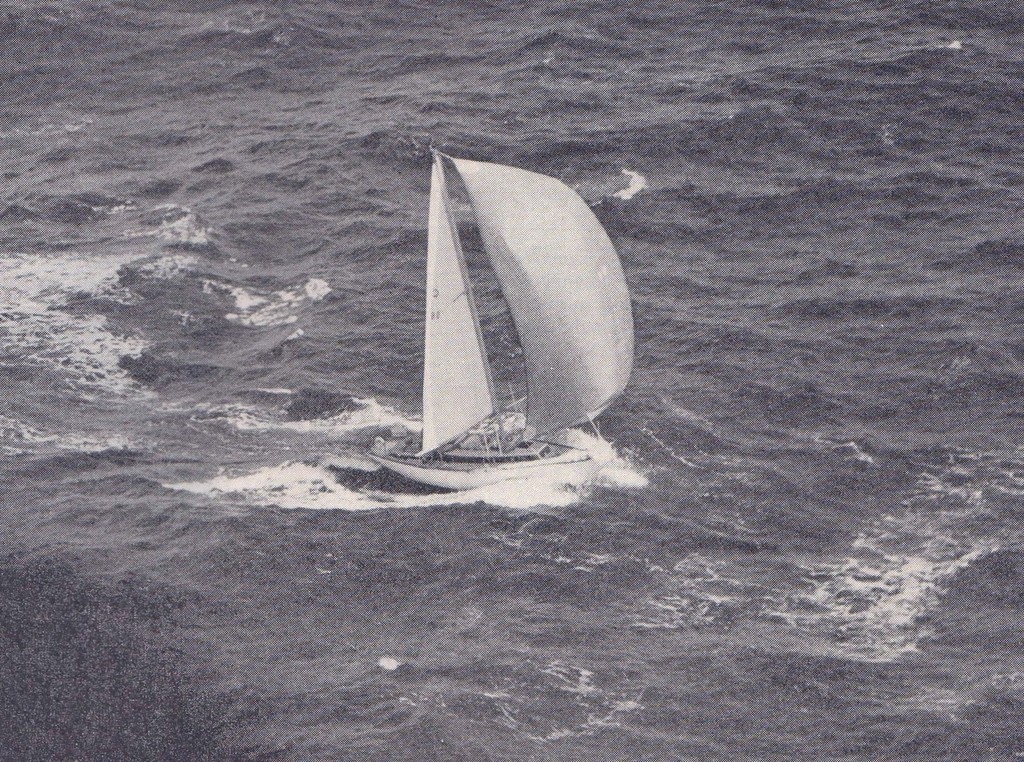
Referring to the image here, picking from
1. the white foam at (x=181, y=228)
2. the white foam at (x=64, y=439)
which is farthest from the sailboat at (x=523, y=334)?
the white foam at (x=181, y=228)

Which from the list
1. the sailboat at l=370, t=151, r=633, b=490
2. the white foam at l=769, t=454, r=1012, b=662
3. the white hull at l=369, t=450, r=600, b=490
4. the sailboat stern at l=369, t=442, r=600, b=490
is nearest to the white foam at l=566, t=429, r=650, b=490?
the sailboat at l=370, t=151, r=633, b=490

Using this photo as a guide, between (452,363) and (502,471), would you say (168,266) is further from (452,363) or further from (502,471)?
(502,471)

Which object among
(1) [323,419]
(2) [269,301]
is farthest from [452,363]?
(2) [269,301]

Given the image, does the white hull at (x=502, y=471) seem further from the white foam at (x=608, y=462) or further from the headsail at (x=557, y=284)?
the headsail at (x=557, y=284)

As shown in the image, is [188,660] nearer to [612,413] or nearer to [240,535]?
[240,535]

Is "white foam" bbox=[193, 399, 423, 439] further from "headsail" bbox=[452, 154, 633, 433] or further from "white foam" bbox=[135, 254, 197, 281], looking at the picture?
"white foam" bbox=[135, 254, 197, 281]

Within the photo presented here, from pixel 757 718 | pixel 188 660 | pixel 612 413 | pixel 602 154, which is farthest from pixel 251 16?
pixel 757 718
